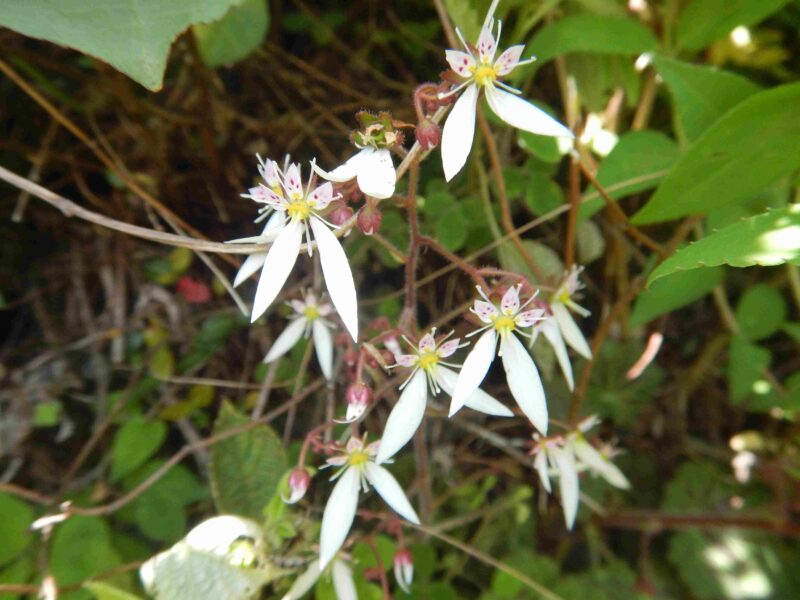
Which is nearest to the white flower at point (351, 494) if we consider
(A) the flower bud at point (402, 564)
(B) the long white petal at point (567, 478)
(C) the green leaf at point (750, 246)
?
(A) the flower bud at point (402, 564)

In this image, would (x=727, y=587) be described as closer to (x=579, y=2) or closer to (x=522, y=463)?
(x=522, y=463)

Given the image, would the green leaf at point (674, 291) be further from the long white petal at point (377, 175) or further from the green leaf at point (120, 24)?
the green leaf at point (120, 24)

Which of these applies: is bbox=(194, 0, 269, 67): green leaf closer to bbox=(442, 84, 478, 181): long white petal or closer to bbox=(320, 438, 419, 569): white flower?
bbox=(442, 84, 478, 181): long white petal

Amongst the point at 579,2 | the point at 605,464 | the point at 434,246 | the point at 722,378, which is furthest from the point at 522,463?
the point at 579,2

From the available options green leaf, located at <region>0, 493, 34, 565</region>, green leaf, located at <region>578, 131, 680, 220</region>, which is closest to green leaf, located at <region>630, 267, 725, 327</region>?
green leaf, located at <region>578, 131, 680, 220</region>

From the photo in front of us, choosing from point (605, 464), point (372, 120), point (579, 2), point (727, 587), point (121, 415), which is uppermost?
point (579, 2)
